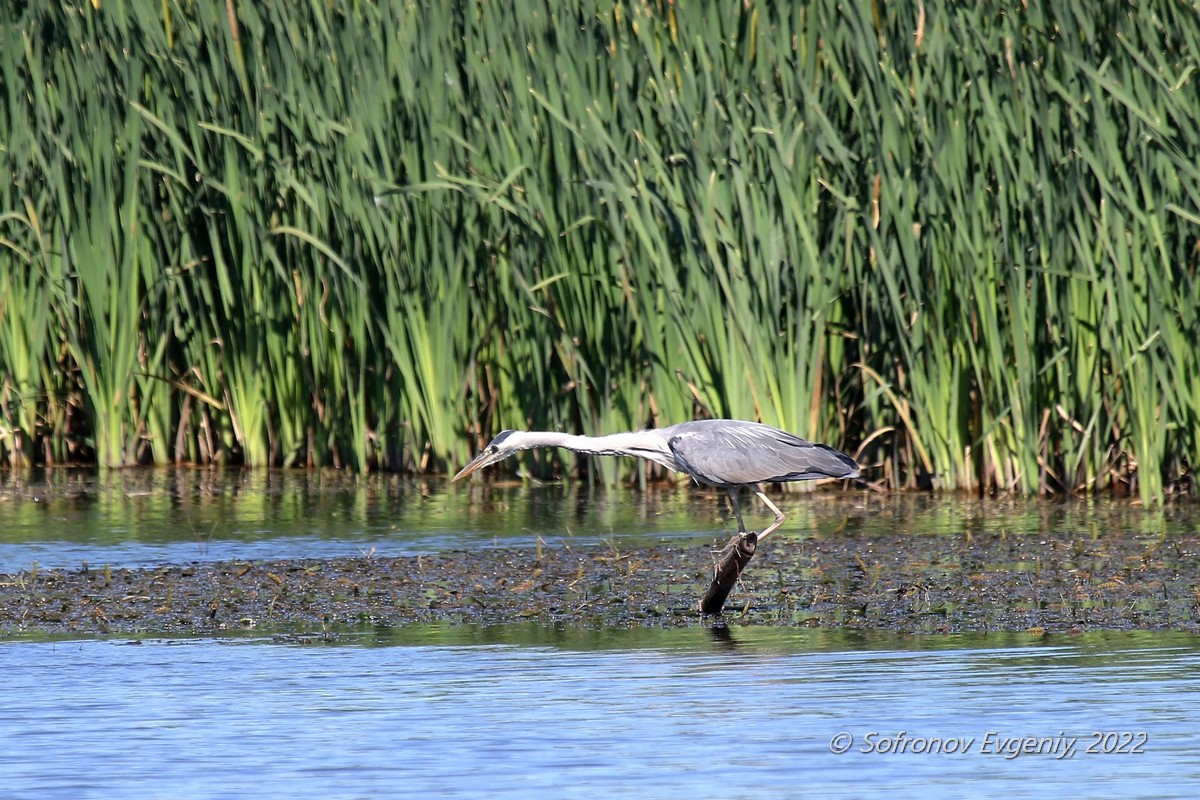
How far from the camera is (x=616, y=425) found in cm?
1080

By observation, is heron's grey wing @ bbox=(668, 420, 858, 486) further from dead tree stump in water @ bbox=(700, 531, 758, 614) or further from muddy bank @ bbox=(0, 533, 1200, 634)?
dead tree stump in water @ bbox=(700, 531, 758, 614)

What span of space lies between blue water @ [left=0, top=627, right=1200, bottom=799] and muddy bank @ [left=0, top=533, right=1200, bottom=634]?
0.45m

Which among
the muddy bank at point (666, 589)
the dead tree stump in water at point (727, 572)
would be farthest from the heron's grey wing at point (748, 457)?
the dead tree stump in water at point (727, 572)

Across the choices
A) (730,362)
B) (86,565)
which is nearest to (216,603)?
(86,565)

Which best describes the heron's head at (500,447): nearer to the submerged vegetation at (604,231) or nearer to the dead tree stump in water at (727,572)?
the dead tree stump in water at (727,572)

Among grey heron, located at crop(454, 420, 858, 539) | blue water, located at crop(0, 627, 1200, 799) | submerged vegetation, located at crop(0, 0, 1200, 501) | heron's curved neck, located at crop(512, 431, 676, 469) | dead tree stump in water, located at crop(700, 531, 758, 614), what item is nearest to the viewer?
blue water, located at crop(0, 627, 1200, 799)

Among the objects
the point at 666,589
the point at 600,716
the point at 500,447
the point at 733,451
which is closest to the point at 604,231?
the point at 500,447

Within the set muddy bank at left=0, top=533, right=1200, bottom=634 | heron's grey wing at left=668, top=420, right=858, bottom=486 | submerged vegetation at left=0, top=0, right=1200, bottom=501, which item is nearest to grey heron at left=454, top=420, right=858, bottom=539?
heron's grey wing at left=668, top=420, right=858, bottom=486

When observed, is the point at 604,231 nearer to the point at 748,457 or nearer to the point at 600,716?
the point at 748,457

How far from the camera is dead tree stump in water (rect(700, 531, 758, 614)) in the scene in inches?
284

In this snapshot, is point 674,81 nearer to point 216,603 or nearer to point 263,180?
point 263,180

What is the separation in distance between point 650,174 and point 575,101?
53 centimetres

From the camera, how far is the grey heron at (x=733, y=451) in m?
8.12

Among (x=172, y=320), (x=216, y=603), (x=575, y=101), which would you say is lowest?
(x=216, y=603)
